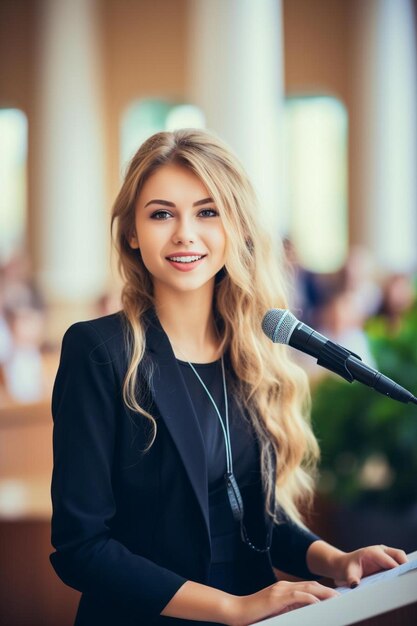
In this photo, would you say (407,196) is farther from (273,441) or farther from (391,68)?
(273,441)

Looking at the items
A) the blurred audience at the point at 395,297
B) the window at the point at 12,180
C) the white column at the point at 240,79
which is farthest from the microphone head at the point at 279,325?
the window at the point at 12,180

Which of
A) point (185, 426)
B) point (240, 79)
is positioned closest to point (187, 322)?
point (185, 426)

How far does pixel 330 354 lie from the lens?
136 cm

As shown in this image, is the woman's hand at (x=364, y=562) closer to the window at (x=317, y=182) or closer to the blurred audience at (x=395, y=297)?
the blurred audience at (x=395, y=297)

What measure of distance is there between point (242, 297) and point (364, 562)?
530 millimetres

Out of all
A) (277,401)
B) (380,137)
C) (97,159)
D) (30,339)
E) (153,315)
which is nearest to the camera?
(153,315)


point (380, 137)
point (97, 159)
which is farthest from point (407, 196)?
point (97, 159)

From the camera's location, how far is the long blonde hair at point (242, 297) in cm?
152

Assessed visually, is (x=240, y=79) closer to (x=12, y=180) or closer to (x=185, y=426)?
(x=185, y=426)

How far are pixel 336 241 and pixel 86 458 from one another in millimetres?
11807

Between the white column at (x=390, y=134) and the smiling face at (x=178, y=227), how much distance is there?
9.83 meters

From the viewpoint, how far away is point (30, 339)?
6410 mm

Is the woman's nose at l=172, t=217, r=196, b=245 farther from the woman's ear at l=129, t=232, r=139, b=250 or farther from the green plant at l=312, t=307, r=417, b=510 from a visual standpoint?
the green plant at l=312, t=307, r=417, b=510

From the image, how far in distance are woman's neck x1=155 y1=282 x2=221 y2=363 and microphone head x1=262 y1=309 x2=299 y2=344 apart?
224mm
